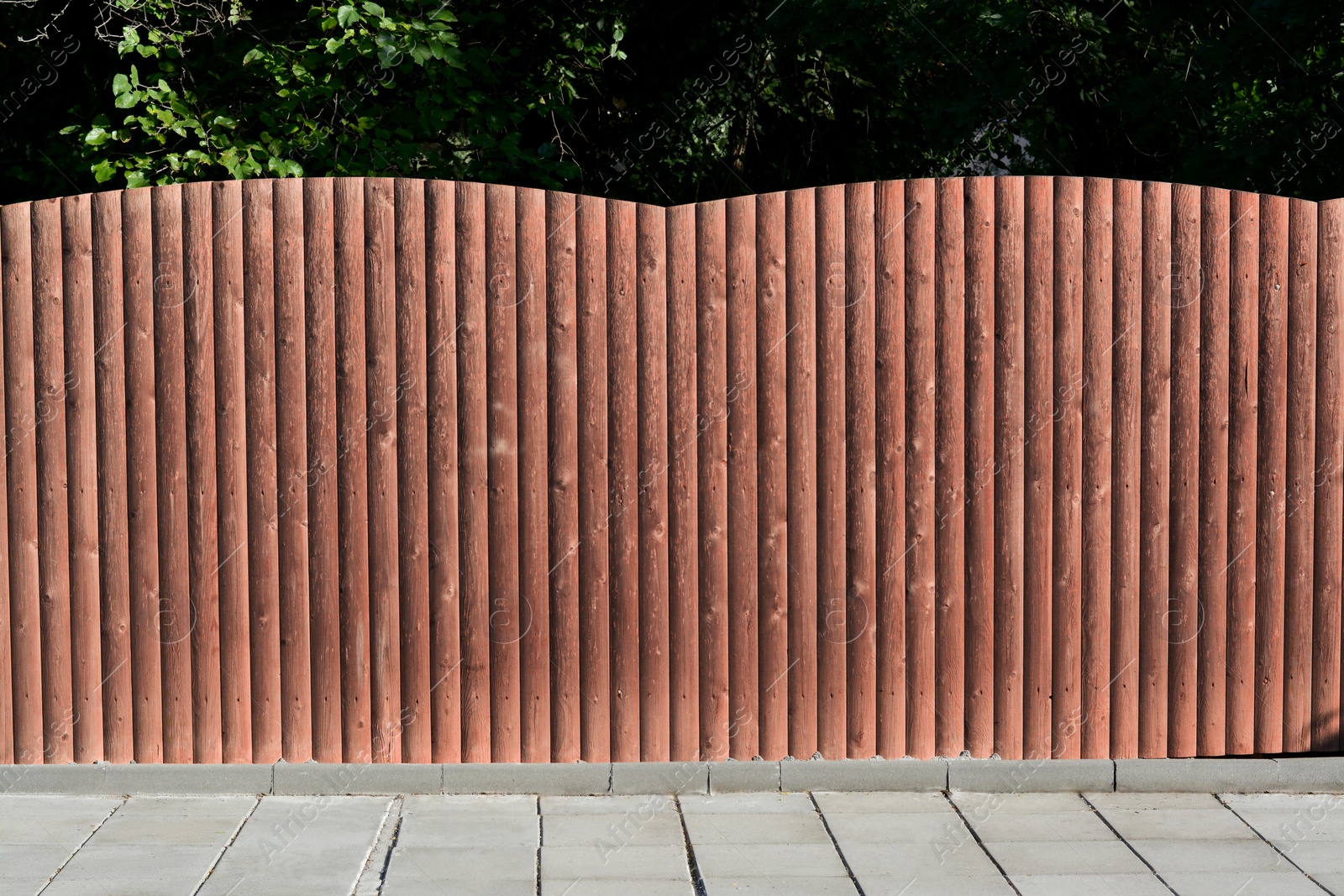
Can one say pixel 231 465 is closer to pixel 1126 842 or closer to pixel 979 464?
pixel 979 464

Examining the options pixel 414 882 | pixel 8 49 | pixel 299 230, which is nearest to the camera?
pixel 414 882

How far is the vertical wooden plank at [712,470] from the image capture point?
474 centimetres

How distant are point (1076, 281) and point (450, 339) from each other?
91.9 inches

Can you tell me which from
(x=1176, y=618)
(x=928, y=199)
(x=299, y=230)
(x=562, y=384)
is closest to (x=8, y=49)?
(x=299, y=230)

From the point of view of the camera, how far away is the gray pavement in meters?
3.84

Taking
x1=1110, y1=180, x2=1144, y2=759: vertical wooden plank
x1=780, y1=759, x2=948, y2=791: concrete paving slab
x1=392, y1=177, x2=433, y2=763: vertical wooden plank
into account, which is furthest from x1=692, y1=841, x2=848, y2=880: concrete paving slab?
x1=1110, y1=180, x2=1144, y2=759: vertical wooden plank

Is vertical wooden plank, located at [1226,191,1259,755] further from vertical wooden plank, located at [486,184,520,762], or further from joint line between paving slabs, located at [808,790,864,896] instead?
vertical wooden plank, located at [486,184,520,762]

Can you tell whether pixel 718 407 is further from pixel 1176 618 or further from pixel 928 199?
pixel 1176 618

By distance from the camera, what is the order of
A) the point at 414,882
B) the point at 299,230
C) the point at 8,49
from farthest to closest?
the point at 8,49 < the point at 299,230 < the point at 414,882


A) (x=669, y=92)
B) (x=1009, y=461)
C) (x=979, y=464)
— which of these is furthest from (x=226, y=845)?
(x=669, y=92)

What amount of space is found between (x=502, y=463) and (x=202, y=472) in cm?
109

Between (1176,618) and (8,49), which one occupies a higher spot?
(8,49)

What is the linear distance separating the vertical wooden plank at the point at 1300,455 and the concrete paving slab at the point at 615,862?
2536 mm

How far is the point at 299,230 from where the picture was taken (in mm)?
4684
